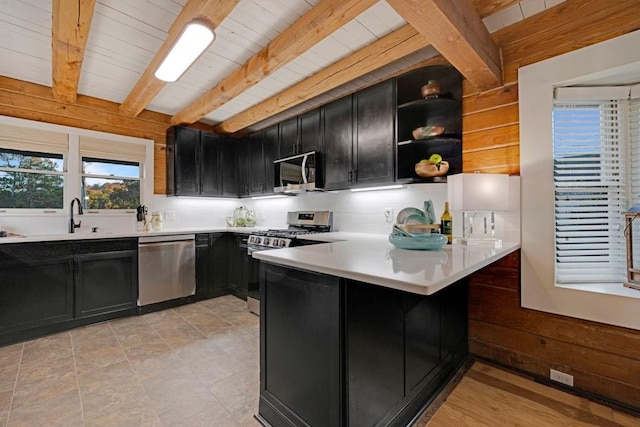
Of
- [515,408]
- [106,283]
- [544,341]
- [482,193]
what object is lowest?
[515,408]

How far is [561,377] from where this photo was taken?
6.37ft

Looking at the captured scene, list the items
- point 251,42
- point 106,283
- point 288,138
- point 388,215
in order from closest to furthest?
point 251,42 → point 388,215 → point 106,283 → point 288,138

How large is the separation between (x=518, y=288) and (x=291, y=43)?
2.42 meters

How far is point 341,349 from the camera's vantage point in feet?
4.17

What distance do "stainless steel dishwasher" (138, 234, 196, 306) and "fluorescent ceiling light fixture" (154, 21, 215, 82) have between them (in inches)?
73.8

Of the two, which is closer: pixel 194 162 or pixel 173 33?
pixel 173 33

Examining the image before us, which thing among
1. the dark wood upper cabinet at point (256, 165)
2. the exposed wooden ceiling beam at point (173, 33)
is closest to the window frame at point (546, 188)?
the exposed wooden ceiling beam at point (173, 33)

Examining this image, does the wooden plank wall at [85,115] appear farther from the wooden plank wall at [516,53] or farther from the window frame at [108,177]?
the wooden plank wall at [516,53]

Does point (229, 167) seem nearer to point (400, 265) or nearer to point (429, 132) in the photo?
point (429, 132)

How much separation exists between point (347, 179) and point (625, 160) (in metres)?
2.05

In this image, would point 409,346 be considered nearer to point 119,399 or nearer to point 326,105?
point 119,399

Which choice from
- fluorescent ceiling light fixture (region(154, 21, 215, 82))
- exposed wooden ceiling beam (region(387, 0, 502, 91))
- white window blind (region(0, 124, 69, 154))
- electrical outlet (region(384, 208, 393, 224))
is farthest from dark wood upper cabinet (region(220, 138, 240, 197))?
exposed wooden ceiling beam (region(387, 0, 502, 91))

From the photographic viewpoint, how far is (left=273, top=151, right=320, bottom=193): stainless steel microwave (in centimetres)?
330

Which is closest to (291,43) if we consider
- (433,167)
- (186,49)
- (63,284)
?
(186,49)
